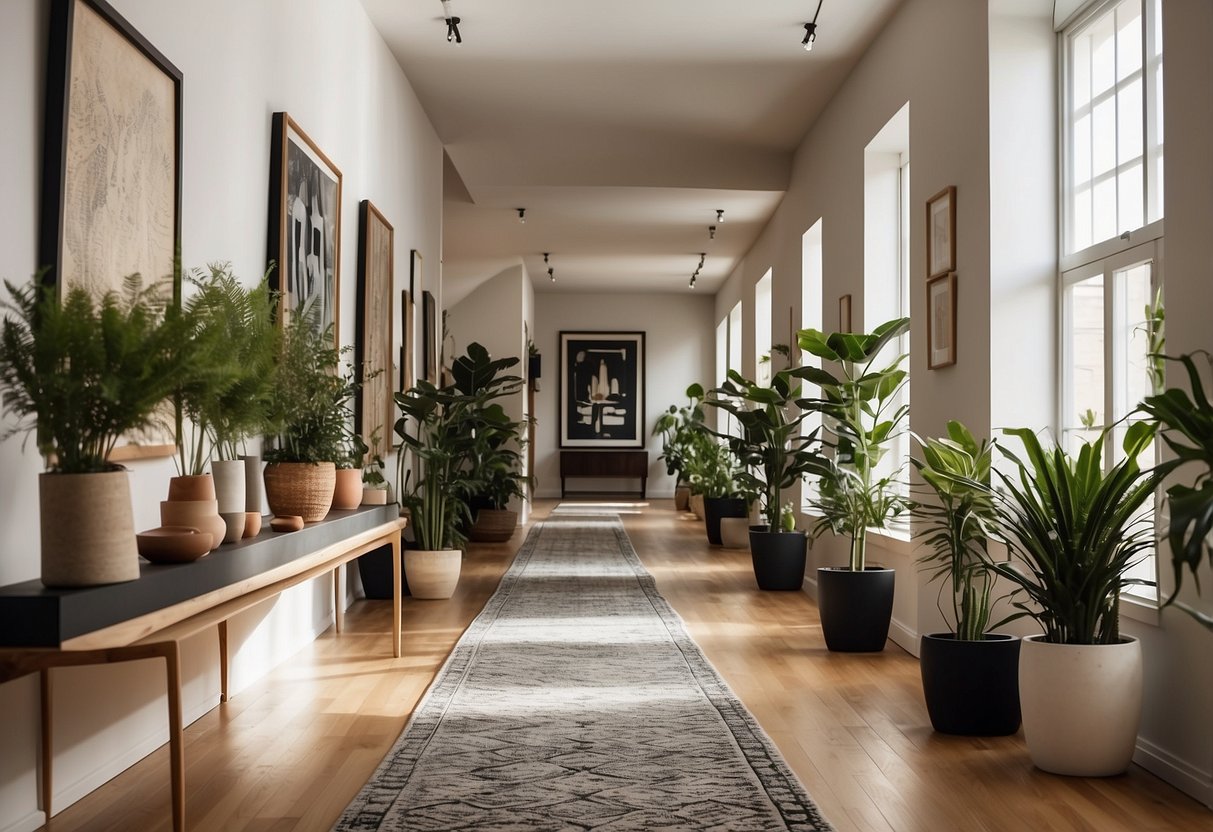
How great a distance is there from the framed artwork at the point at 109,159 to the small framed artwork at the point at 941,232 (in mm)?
2902

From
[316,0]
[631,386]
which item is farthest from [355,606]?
[631,386]

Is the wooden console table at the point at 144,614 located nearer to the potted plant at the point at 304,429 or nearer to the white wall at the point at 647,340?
the potted plant at the point at 304,429

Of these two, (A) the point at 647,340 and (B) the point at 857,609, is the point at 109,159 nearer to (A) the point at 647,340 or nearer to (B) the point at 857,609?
(B) the point at 857,609

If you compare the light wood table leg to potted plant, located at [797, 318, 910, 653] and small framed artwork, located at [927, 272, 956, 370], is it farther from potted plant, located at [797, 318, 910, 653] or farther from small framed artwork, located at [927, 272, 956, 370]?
small framed artwork, located at [927, 272, 956, 370]

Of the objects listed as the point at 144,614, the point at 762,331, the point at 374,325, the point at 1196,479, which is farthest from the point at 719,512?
the point at 144,614

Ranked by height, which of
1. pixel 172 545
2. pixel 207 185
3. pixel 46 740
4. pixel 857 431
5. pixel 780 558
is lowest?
pixel 780 558

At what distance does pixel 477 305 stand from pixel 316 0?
335 inches

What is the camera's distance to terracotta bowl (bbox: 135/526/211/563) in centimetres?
243

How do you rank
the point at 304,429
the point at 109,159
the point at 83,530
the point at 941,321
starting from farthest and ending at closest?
the point at 941,321 < the point at 304,429 < the point at 109,159 < the point at 83,530

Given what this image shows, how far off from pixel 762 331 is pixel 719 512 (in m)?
2.25

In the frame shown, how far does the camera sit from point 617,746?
10.6 ft

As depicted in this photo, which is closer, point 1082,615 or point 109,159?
point 109,159

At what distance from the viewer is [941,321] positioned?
4.70 metres

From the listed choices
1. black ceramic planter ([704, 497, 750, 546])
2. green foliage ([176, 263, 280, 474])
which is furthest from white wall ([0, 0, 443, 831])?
black ceramic planter ([704, 497, 750, 546])
